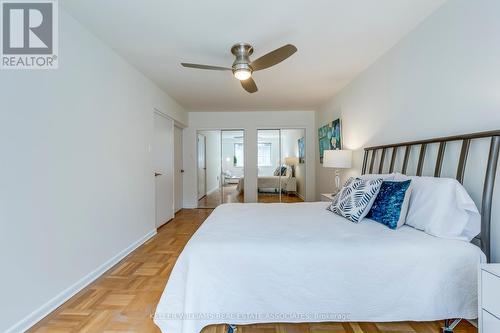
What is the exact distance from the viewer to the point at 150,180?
134 inches

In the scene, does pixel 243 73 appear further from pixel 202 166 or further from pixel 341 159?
pixel 202 166

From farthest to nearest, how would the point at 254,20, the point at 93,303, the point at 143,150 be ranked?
the point at 143,150
the point at 254,20
the point at 93,303

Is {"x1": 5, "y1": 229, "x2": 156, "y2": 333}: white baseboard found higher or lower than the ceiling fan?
lower

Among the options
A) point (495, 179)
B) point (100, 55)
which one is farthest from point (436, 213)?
point (100, 55)

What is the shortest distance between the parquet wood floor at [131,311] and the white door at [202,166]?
3.41 meters

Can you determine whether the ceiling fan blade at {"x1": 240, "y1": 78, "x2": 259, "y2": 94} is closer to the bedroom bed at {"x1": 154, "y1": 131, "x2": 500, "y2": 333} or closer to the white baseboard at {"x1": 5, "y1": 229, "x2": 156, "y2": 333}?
the bedroom bed at {"x1": 154, "y1": 131, "x2": 500, "y2": 333}

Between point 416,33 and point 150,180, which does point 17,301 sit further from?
A: point 416,33

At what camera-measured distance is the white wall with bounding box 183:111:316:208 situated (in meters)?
5.42

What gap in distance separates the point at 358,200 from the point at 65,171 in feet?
8.22

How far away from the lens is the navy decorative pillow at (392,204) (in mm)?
1634

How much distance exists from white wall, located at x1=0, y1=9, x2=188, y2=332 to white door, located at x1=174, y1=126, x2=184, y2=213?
79.8 inches

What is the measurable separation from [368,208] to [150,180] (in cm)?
300

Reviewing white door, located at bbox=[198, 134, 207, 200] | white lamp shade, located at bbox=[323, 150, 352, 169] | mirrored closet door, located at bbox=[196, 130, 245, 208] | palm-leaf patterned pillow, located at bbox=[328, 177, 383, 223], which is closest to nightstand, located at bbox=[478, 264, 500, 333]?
palm-leaf patterned pillow, located at bbox=[328, 177, 383, 223]

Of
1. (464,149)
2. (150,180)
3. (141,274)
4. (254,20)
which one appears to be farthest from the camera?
(150,180)
